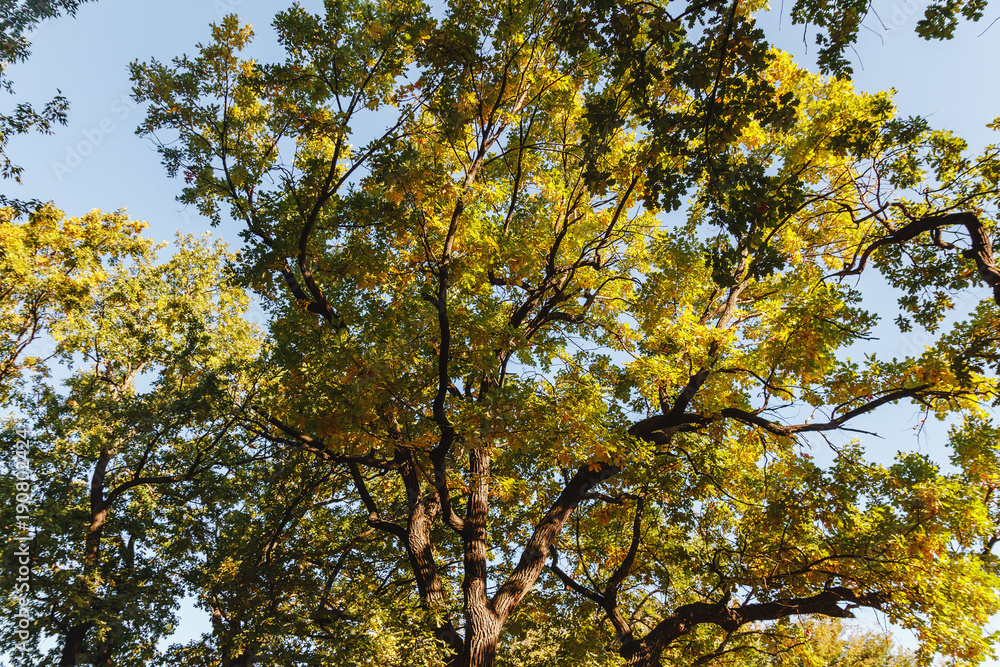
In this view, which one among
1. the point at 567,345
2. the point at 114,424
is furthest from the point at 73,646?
the point at 567,345

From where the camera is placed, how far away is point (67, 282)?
40.2ft

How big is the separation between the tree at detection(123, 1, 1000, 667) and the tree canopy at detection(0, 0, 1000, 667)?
5 centimetres

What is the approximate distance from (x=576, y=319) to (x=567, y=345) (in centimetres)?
103

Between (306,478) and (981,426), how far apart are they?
1038 cm

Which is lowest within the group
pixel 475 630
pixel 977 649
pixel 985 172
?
pixel 977 649

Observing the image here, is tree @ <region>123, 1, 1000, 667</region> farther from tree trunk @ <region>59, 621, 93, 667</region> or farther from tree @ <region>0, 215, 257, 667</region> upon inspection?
tree trunk @ <region>59, 621, 93, 667</region>

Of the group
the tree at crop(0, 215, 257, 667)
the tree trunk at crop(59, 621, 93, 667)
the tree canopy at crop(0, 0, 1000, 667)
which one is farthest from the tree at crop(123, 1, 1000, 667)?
the tree trunk at crop(59, 621, 93, 667)

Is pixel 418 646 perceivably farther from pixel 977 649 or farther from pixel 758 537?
pixel 977 649

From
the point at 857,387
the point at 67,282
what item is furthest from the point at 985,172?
the point at 67,282

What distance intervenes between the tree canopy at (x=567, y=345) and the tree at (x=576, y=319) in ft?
0.16

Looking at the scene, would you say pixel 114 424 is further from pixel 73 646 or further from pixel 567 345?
pixel 567 345

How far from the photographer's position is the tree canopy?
5.28 metres

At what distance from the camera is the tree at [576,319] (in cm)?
587

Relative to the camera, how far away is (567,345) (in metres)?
9.01
